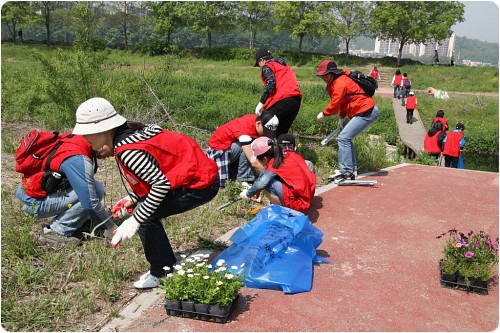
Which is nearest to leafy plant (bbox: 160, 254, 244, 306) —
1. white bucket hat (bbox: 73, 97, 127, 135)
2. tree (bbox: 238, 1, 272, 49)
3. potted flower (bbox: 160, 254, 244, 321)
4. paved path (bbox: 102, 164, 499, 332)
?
potted flower (bbox: 160, 254, 244, 321)

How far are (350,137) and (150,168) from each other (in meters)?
3.81

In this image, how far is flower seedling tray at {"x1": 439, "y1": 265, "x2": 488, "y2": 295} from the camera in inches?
145

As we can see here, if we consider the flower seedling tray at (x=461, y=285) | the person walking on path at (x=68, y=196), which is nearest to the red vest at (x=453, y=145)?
the flower seedling tray at (x=461, y=285)

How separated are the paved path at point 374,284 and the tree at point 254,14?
1468 inches

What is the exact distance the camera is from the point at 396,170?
7684 millimetres

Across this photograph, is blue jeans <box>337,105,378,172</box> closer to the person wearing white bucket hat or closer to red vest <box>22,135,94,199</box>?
the person wearing white bucket hat

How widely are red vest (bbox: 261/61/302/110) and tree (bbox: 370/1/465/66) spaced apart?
1215 inches

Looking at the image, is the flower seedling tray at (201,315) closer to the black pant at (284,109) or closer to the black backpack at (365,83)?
the black pant at (284,109)

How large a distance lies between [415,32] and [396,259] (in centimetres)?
3470

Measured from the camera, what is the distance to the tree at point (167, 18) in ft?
139

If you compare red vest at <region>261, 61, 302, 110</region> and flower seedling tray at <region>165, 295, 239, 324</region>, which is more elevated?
red vest at <region>261, 61, 302, 110</region>

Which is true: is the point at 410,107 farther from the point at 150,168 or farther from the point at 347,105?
the point at 150,168

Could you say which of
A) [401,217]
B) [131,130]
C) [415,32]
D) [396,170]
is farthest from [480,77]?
[131,130]

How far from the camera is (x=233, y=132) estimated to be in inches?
239
